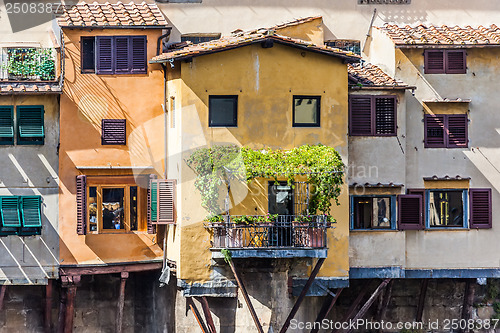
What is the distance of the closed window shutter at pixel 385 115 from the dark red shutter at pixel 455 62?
2.00m

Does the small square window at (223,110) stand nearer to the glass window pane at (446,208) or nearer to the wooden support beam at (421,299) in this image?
the glass window pane at (446,208)

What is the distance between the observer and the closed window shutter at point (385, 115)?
39500 millimetres

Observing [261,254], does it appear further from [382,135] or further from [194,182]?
[382,135]

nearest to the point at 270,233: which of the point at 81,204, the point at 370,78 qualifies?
the point at 81,204

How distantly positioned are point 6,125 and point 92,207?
3.24m

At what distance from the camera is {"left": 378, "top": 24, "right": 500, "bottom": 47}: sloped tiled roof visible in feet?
131

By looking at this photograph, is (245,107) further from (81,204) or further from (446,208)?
(446,208)

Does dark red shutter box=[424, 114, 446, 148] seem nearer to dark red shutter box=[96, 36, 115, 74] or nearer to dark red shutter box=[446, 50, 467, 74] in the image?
dark red shutter box=[446, 50, 467, 74]

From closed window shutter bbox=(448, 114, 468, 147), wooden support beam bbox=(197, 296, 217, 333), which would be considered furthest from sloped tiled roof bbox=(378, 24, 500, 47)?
wooden support beam bbox=(197, 296, 217, 333)

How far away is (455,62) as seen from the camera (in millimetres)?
40188

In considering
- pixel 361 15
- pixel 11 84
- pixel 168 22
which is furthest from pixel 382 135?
pixel 11 84

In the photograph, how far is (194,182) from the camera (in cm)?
3722

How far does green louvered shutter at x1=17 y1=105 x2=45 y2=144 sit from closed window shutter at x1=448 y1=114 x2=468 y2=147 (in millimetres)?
11384

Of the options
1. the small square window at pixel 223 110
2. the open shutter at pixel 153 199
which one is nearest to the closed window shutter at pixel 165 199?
the open shutter at pixel 153 199
